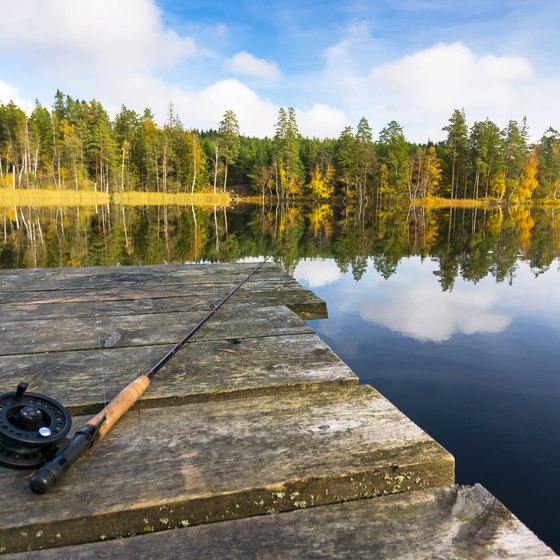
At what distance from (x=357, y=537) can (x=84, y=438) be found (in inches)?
28.6

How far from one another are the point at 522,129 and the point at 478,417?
3763 inches

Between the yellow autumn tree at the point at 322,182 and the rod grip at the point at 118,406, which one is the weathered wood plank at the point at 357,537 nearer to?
the rod grip at the point at 118,406

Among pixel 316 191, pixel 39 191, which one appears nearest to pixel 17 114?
pixel 39 191

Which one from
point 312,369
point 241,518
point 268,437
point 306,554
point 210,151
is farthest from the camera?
point 210,151

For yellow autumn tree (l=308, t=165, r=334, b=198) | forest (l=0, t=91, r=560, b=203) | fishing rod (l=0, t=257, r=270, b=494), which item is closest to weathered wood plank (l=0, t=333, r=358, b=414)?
fishing rod (l=0, t=257, r=270, b=494)

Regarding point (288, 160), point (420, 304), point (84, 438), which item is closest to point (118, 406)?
point (84, 438)

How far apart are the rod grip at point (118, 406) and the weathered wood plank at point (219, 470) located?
1.4 inches

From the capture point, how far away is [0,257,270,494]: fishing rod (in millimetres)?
1027

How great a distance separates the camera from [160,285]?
3.80 metres

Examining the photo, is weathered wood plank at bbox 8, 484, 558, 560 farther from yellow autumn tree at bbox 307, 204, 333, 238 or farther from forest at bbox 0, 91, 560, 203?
forest at bbox 0, 91, 560, 203

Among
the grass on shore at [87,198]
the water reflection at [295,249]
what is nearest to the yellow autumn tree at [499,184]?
the grass on shore at [87,198]

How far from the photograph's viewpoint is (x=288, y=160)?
72.1 meters

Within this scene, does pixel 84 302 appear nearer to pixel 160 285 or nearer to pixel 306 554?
pixel 160 285

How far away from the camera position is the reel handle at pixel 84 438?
1.00 meters
